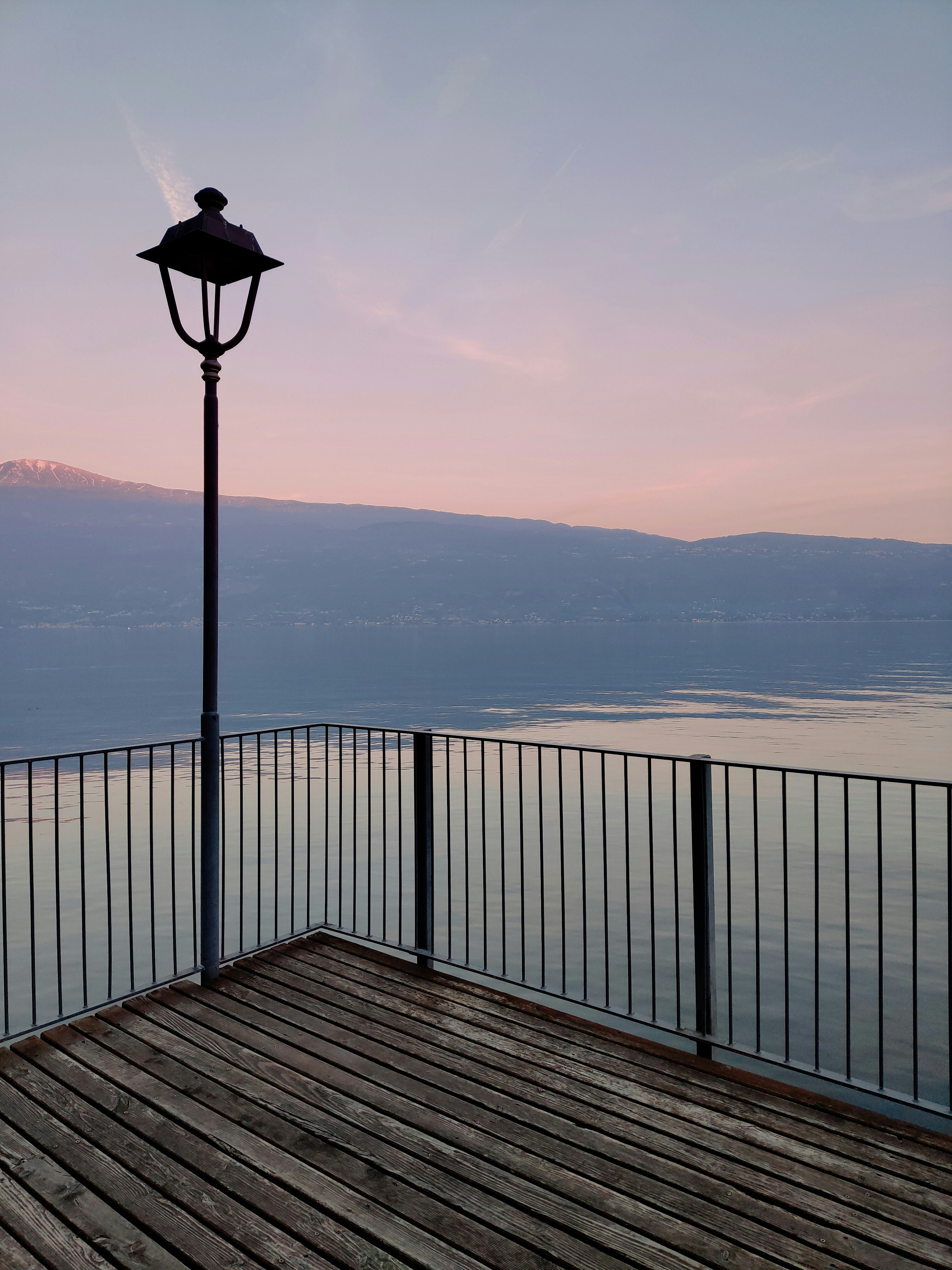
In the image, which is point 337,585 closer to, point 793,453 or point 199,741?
point 793,453

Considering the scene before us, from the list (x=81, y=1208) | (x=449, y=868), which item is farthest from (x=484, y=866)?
(x=81, y=1208)

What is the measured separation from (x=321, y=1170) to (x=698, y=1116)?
1.26 metres

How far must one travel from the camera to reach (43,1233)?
2.08 meters

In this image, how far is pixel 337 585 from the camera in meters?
Answer: 189

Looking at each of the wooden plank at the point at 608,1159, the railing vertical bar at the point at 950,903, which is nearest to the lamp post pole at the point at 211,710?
the wooden plank at the point at 608,1159

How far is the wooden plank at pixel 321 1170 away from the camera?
1995 millimetres

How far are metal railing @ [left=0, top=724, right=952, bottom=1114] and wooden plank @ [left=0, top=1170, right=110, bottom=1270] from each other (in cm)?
80

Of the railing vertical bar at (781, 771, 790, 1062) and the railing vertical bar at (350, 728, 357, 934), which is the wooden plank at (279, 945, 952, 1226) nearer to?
the railing vertical bar at (781, 771, 790, 1062)

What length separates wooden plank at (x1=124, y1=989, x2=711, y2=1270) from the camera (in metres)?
2.00

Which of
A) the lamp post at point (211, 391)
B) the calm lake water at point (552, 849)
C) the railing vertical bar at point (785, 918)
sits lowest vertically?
the calm lake water at point (552, 849)

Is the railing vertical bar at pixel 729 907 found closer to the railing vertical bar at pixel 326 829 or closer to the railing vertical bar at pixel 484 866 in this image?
the railing vertical bar at pixel 484 866

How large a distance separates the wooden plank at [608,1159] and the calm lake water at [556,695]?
1787 cm

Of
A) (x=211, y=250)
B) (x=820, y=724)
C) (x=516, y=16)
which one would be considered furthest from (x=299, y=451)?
(x=211, y=250)

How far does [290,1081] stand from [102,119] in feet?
50.6
